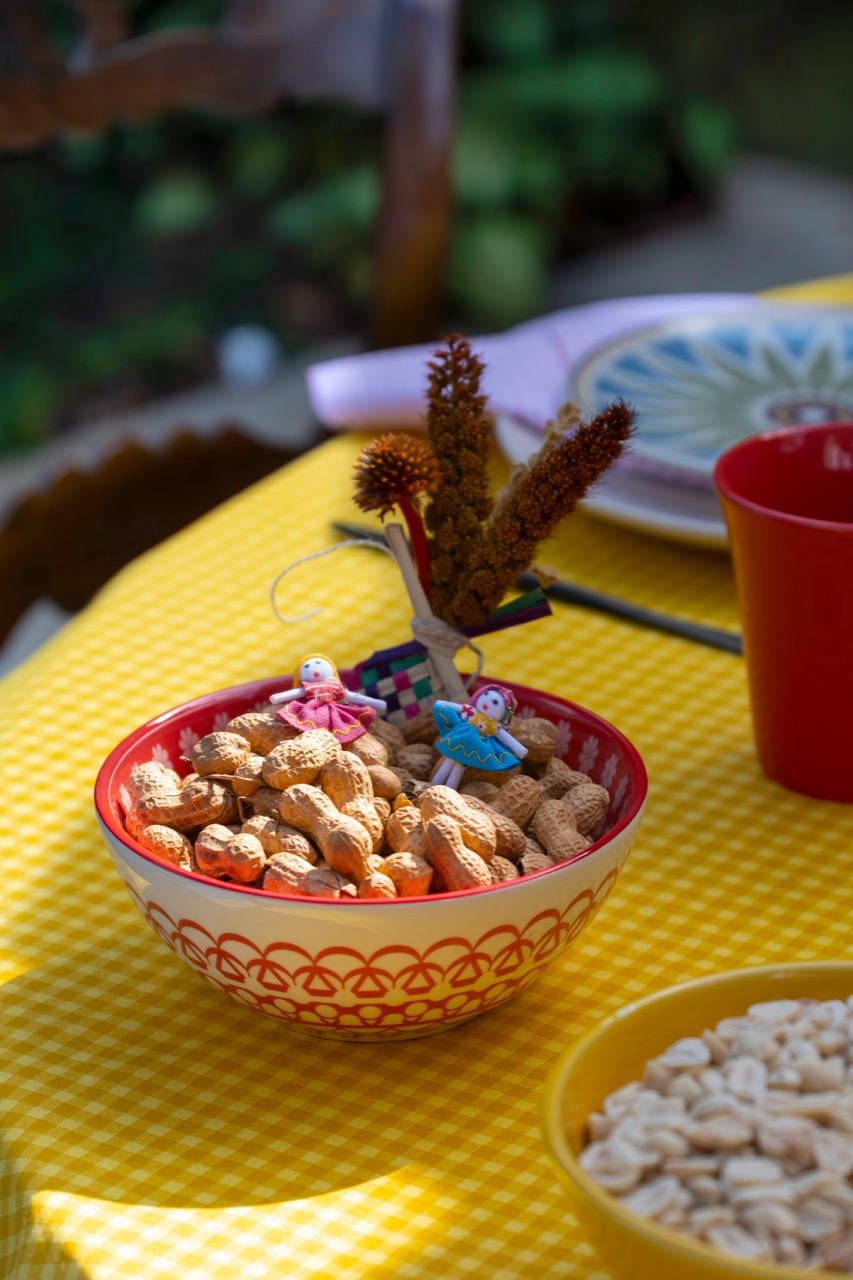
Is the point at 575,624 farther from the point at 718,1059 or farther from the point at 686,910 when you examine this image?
the point at 718,1059

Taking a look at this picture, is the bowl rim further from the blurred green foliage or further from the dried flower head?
the blurred green foliage

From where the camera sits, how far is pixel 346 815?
57 centimetres

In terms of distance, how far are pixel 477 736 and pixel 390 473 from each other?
12cm

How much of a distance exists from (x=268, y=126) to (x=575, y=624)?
3025 mm

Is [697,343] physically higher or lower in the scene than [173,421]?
higher

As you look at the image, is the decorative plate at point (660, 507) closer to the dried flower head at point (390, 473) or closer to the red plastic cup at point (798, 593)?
the red plastic cup at point (798, 593)

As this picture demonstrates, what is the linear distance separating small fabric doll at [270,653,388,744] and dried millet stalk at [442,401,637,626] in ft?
0.20

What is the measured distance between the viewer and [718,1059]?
1.59 feet

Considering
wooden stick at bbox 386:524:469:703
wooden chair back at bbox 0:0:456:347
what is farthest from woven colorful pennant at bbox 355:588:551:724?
wooden chair back at bbox 0:0:456:347

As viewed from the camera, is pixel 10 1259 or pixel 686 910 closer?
pixel 10 1259

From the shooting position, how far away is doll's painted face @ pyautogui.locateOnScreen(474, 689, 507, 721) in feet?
2.02

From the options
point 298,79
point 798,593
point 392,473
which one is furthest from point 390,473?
point 298,79

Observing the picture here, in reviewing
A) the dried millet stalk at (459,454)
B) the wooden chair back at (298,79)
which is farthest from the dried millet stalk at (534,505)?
the wooden chair back at (298,79)

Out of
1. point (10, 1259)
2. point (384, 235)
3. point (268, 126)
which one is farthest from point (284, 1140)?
point (268, 126)
